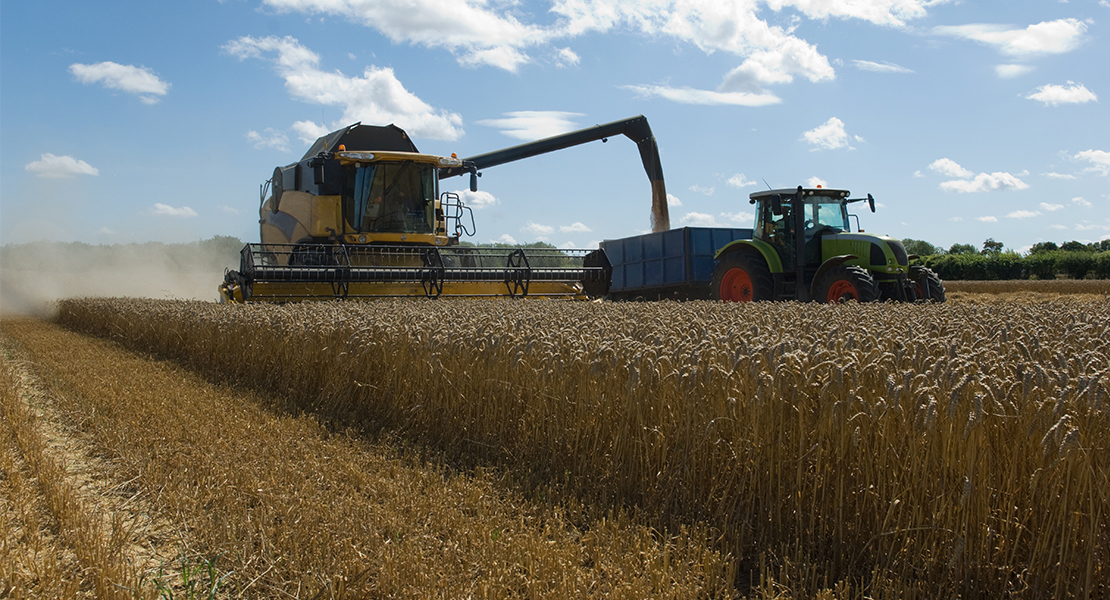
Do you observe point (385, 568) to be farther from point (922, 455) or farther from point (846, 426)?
point (922, 455)

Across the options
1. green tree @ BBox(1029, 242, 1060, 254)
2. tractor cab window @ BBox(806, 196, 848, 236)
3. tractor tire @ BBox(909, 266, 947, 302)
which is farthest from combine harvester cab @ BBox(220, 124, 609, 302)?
green tree @ BBox(1029, 242, 1060, 254)

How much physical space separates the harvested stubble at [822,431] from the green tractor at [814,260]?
6126mm

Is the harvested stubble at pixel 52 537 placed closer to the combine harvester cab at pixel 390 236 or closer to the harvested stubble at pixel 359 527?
the harvested stubble at pixel 359 527

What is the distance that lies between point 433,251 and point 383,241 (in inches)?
38.4

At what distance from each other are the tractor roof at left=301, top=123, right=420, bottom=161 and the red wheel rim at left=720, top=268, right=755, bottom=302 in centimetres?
673

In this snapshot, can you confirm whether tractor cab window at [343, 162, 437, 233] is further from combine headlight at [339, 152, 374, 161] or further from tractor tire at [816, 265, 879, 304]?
tractor tire at [816, 265, 879, 304]

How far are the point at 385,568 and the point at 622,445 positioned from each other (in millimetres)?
1513

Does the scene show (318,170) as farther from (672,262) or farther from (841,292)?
(841,292)

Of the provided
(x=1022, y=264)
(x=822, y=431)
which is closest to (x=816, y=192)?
(x=822, y=431)

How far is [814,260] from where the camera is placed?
1321 centimetres

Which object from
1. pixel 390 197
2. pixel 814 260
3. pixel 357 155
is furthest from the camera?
pixel 390 197

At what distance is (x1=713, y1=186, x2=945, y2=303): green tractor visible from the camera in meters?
11.8

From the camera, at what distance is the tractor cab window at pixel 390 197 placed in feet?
44.7

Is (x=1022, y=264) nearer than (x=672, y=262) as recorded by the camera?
No
